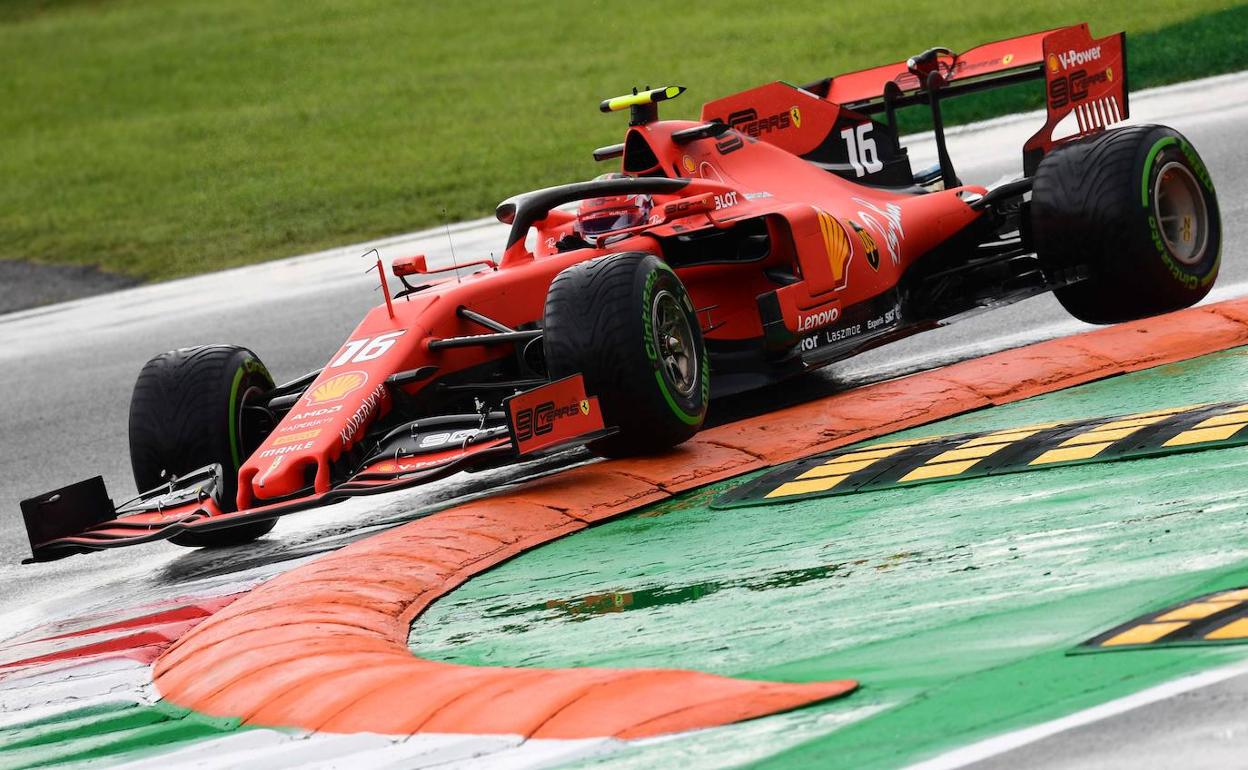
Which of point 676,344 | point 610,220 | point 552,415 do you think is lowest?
point 552,415

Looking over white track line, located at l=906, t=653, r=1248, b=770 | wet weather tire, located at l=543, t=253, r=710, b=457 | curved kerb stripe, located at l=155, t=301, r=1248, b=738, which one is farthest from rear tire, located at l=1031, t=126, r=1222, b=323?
white track line, located at l=906, t=653, r=1248, b=770

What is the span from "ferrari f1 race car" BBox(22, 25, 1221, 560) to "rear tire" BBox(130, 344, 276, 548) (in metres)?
0.01

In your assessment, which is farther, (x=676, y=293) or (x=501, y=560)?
(x=676, y=293)

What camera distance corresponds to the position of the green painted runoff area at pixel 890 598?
3.91m

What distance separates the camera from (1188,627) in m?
4.08

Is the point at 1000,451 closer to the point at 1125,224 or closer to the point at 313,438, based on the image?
the point at 1125,224

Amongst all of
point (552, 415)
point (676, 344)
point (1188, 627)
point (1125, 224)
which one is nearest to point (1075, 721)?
point (1188, 627)

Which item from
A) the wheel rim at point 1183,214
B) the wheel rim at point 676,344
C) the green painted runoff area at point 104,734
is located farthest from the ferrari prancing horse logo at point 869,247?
the green painted runoff area at point 104,734

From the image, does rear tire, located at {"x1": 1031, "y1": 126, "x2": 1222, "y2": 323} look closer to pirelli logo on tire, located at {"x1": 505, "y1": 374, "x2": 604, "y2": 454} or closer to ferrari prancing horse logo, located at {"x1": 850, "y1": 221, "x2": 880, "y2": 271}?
ferrari prancing horse logo, located at {"x1": 850, "y1": 221, "x2": 880, "y2": 271}

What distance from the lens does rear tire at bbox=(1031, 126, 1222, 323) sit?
844 cm

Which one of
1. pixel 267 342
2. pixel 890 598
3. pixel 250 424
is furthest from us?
pixel 267 342

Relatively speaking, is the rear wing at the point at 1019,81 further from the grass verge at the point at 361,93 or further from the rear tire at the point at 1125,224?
the grass verge at the point at 361,93

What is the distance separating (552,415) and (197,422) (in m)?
1.79

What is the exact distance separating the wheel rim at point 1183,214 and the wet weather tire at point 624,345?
2.73 m
